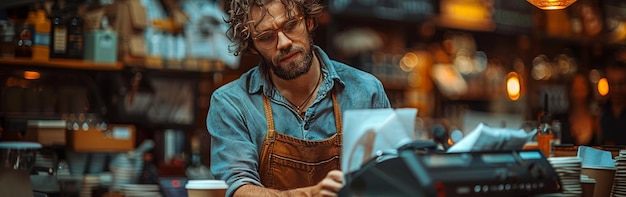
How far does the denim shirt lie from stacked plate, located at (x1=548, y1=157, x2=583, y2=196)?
665 mm

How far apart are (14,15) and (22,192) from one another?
5.65 feet

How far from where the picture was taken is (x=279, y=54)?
2.59m

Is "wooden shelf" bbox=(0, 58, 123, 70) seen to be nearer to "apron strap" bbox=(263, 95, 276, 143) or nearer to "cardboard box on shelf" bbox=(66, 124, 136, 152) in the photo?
"cardboard box on shelf" bbox=(66, 124, 136, 152)

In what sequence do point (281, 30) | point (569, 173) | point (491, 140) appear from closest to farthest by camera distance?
point (491, 140) < point (569, 173) < point (281, 30)

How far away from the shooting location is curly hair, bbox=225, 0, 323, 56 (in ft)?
8.56

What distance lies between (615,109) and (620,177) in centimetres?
288

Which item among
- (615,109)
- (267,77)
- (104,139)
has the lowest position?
(104,139)

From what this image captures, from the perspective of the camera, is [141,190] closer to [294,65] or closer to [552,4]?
[294,65]

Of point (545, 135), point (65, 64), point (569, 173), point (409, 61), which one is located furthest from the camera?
point (409, 61)

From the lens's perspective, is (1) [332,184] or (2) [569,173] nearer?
(1) [332,184]

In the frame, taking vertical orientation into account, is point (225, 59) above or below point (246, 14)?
below

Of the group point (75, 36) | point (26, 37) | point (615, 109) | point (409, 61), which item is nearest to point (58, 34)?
point (75, 36)

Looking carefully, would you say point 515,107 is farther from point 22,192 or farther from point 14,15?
point 22,192

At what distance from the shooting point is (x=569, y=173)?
90.7 inches
